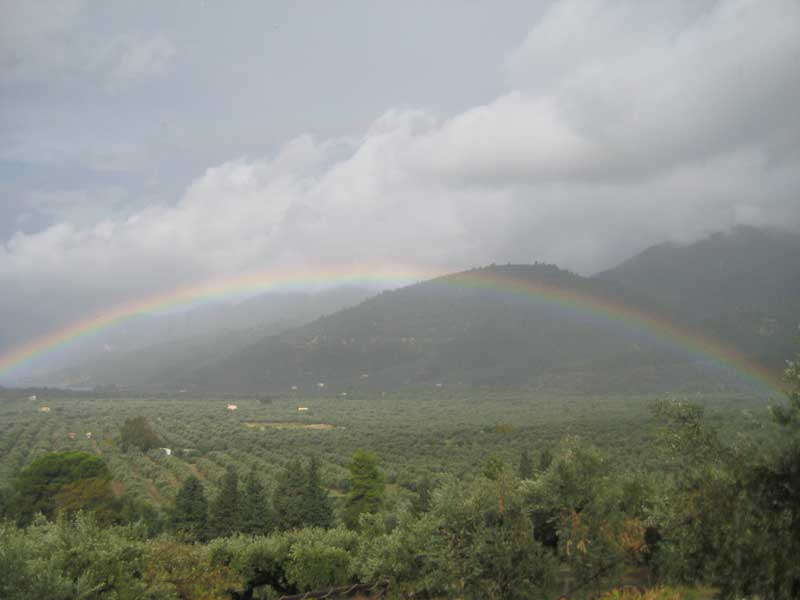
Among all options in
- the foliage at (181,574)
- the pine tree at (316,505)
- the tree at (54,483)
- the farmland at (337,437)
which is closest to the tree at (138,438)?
the farmland at (337,437)

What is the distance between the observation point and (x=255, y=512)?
107 ft

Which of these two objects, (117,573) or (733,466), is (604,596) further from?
(117,573)

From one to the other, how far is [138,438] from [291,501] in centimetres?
4626

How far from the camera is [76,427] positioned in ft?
308

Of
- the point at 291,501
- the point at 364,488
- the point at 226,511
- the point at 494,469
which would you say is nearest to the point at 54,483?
the point at 226,511

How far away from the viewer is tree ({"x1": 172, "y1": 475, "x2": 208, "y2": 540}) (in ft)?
104

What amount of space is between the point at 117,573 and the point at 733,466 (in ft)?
52.1

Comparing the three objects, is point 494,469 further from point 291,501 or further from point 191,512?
point 191,512

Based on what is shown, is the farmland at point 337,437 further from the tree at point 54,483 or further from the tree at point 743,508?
the tree at point 54,483

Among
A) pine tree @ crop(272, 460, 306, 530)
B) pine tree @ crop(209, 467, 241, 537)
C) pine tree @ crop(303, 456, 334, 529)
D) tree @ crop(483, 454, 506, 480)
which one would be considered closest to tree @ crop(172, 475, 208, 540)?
pine tree @ crop(209, 467, 241, 537)

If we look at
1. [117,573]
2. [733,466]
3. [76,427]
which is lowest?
[76,427]

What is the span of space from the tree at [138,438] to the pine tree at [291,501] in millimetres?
42042

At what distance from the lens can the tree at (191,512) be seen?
31.6 meters

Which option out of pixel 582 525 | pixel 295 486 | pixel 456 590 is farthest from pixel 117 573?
pixel 295 486
